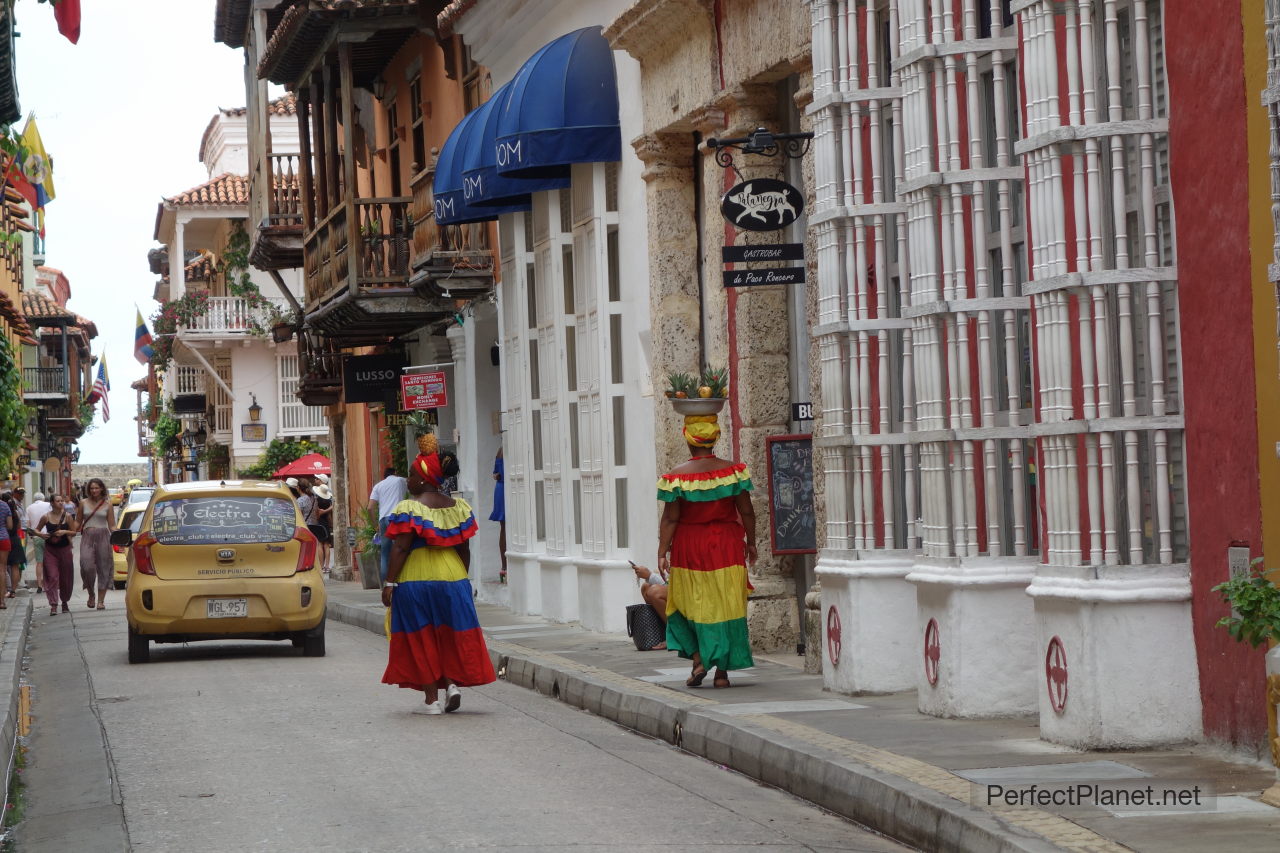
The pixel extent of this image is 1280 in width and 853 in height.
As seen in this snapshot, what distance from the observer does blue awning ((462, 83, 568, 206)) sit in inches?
758

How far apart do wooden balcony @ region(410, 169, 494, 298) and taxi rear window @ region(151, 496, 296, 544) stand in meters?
5.72

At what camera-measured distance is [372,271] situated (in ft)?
84.3

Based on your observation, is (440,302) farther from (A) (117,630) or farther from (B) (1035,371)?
(B) (1035,371)

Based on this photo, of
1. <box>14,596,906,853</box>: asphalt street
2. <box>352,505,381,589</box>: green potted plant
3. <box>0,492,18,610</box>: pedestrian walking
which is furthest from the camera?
<box>352,505,381,589</box>: green potted plant

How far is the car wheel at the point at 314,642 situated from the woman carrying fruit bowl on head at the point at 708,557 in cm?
614

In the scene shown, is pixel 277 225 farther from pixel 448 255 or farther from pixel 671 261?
pixel 671 261

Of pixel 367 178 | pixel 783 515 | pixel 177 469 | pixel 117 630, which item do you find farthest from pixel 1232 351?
pixel 177 469

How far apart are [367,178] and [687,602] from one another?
21.0 m

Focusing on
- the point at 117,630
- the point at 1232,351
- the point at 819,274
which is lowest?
the point at 117,630

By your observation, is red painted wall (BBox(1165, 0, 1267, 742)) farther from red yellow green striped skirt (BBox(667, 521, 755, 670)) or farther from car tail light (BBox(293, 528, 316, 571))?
car tail light (BBox(293, 528, 316, 571))

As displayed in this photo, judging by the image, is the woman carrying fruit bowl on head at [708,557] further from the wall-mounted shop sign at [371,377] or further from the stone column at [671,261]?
the wall-mounted shop sign at [371,377]

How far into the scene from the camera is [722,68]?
1573 centimetres

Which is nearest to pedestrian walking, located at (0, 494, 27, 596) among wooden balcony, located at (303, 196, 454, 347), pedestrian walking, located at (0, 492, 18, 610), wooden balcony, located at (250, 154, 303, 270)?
pedestrian walking, located at (0, 492, 18, 610)
